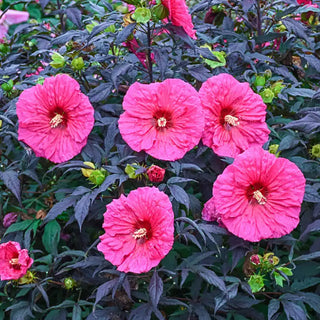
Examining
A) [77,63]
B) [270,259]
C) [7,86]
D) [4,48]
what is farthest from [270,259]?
[4,48]

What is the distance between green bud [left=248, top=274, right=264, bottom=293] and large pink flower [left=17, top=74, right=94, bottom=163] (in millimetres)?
671

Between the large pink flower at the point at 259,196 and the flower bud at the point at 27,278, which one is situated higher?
the large pink flower at the point at 259,196

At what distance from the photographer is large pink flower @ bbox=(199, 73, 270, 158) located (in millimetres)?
1588

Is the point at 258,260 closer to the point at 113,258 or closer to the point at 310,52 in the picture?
the point at 113,258

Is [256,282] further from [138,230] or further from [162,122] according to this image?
[162,122]

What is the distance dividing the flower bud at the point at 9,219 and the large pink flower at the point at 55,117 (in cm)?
33

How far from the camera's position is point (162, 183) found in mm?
1566

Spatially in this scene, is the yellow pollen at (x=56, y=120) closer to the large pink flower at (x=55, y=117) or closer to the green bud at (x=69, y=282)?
the large pink flower at (x=55, y=117)

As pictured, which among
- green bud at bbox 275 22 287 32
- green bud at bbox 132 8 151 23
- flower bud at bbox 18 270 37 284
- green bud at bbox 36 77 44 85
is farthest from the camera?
green bud at bbox 275 22 287 32

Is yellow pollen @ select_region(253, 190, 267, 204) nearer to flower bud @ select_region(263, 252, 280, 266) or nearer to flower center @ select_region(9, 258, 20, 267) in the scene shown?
flower bud @ select_region(263, 252, 280, 266)

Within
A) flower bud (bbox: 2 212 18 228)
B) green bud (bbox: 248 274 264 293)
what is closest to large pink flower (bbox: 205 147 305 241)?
green bud (bbox: 248 274 264 293)

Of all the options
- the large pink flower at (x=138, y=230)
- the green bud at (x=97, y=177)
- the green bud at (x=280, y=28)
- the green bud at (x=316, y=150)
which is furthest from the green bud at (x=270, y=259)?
the green bud at (x=280, y=28)

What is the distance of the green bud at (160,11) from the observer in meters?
1.49

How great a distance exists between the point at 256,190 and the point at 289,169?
0.12 m
